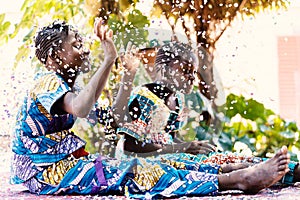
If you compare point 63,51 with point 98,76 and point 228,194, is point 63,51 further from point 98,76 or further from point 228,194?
point 228,194

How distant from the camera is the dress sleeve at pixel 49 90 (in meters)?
1.03

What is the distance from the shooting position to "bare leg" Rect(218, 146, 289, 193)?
100 centimetres

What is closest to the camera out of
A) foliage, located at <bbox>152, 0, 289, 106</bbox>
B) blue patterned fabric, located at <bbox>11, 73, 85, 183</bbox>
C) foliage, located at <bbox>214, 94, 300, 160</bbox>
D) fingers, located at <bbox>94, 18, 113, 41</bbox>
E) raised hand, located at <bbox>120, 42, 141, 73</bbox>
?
fingers, located at <bbox>94, 18, 113, 41</bbox>

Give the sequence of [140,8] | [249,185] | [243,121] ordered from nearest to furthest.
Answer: [249,185] → [140,8] → [243,121]

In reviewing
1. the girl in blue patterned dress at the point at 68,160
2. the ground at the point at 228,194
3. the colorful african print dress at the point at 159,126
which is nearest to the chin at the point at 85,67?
the girl in blue patterned dress at the point at 68,160

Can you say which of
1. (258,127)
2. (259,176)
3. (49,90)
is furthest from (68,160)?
(258,127)

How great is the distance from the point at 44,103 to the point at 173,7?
0.65 m

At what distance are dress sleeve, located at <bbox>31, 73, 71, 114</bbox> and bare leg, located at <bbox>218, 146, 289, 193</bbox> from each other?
354 mm

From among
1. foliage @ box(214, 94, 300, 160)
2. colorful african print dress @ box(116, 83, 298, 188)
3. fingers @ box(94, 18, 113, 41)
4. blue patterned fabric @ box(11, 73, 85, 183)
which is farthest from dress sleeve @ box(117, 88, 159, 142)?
foliage @ box(214, 94, 300, 160)

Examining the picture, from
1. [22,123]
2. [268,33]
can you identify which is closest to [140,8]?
[268,33]

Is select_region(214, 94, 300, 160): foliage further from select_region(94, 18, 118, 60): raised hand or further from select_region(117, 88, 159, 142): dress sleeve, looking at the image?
select_region(94, 18, 118, 60): raised hand

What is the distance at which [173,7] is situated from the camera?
1.56 meters

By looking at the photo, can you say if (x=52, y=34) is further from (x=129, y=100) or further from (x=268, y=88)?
(x=268, y=88)

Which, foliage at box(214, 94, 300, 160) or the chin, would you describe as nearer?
the chin
